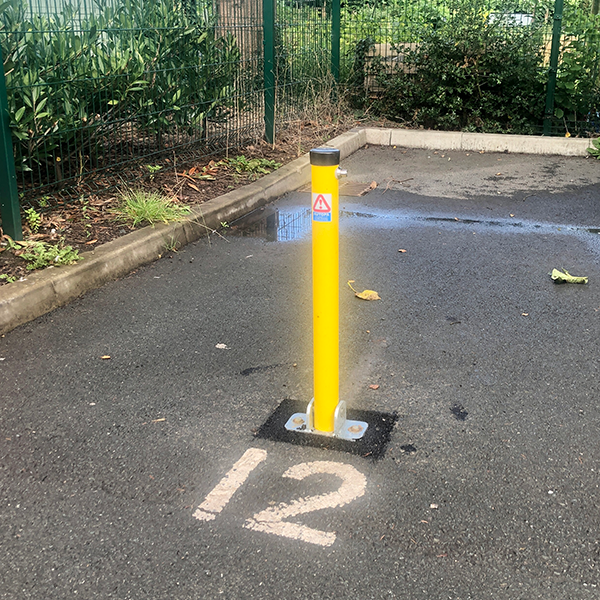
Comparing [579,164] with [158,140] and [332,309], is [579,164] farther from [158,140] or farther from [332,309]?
[332,309]

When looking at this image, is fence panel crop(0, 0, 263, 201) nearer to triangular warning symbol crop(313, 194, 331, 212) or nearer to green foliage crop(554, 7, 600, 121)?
triangular warning symbol crop(313, 194, 331, 212)

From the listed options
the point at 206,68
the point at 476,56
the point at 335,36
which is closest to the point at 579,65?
the point at 476,56

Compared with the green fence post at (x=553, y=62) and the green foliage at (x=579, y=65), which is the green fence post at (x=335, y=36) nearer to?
the green fence post at (x=553, y=62)

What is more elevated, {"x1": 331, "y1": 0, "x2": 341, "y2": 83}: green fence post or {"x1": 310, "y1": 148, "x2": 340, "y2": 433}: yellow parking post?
{"x1": 331, "y1": 0, "x2": 341, "y2": 83}: green fence post

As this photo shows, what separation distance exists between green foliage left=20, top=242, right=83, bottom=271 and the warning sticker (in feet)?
8.68

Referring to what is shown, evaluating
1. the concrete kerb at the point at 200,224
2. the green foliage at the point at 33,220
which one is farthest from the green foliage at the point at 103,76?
the concrete kerb at the point at 200,224

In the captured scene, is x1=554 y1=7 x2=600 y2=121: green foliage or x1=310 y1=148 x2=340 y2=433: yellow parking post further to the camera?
x1=554 y1=7 x2=600 y2=121: green foliage

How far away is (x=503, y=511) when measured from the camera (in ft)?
8.95

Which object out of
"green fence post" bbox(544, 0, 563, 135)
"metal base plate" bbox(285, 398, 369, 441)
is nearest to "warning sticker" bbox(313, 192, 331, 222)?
"metal base plate" bbox(285, 398, 369, 441)

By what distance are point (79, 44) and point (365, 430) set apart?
4.21m

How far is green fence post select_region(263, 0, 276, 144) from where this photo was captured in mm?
8156

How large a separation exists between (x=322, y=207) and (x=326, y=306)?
0.45 meters

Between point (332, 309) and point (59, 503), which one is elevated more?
point (332, 309)

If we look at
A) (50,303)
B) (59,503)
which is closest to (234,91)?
(50,303)
